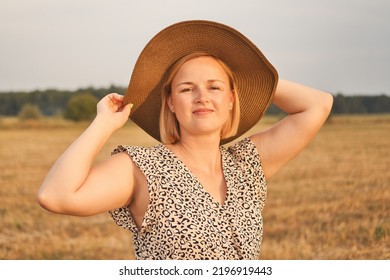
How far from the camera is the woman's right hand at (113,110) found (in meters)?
2.34

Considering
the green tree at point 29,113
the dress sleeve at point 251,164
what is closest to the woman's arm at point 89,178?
the dress sleeve at point 251,164

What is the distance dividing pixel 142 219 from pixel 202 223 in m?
0.22

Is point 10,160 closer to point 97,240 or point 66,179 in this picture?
point 97,240

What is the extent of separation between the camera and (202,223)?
2.27 m

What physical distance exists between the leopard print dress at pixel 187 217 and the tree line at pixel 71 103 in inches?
982

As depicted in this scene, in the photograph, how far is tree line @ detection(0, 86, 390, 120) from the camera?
2861 cm

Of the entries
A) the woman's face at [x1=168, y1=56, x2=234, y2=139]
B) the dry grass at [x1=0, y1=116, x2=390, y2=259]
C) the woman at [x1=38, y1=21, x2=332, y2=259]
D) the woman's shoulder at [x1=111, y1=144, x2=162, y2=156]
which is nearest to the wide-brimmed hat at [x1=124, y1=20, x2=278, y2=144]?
the woman at [x1=38, y1=21, x2=332, y2=259]

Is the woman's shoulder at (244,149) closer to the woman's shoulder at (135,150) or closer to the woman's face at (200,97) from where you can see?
the woman's face at (200,97)

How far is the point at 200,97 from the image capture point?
7.64 feet

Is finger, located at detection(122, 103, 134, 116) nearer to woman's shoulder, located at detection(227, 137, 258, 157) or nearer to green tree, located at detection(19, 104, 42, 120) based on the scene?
woman's shoulder, located at detection(227, 137, 258, 157)

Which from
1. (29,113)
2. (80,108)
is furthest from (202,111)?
(80,108)

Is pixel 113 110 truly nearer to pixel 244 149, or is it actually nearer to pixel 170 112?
pixel 170 112

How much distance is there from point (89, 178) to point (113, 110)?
0.35m
